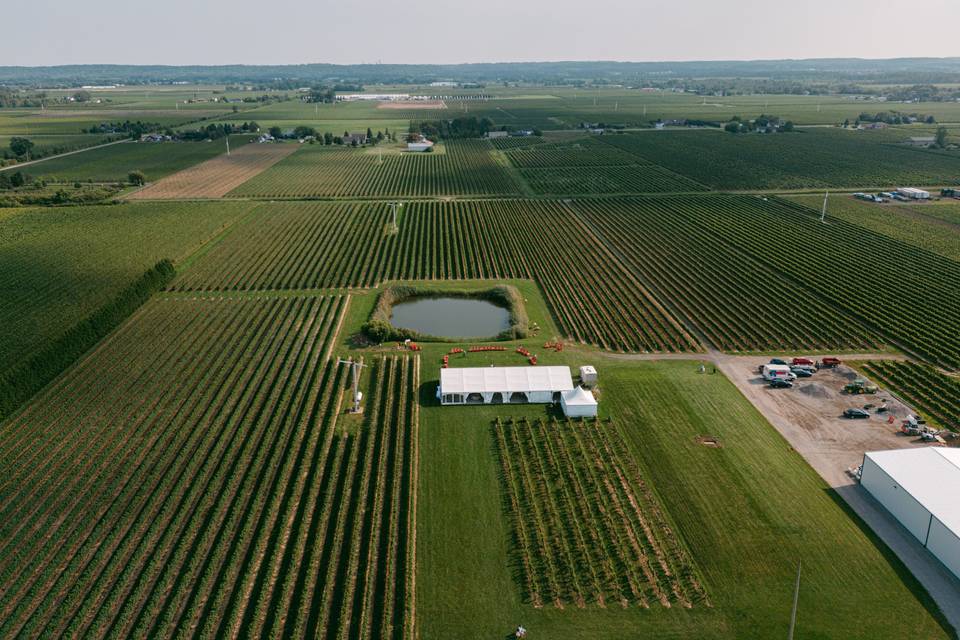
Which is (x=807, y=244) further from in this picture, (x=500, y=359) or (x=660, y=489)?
(x=660, y=489)

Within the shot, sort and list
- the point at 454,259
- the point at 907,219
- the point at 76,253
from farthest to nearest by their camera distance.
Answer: the point at 907,219
the point at 76,253
the point at 454,259

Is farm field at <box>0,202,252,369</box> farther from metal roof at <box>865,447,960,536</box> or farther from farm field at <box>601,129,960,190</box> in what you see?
farm field at <box>601,129,960,190</box>

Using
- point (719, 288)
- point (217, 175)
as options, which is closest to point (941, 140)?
point (719, 288)

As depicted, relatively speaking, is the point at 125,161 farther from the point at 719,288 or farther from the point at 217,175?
the point at 719,288

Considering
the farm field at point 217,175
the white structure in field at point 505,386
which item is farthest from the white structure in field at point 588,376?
the farm field at point 217,175

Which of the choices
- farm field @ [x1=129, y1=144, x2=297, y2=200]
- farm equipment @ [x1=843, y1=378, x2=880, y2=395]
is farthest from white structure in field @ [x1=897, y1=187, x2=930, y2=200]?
farm field @ [x1=129, y1=144, x2=297, y2=200]
